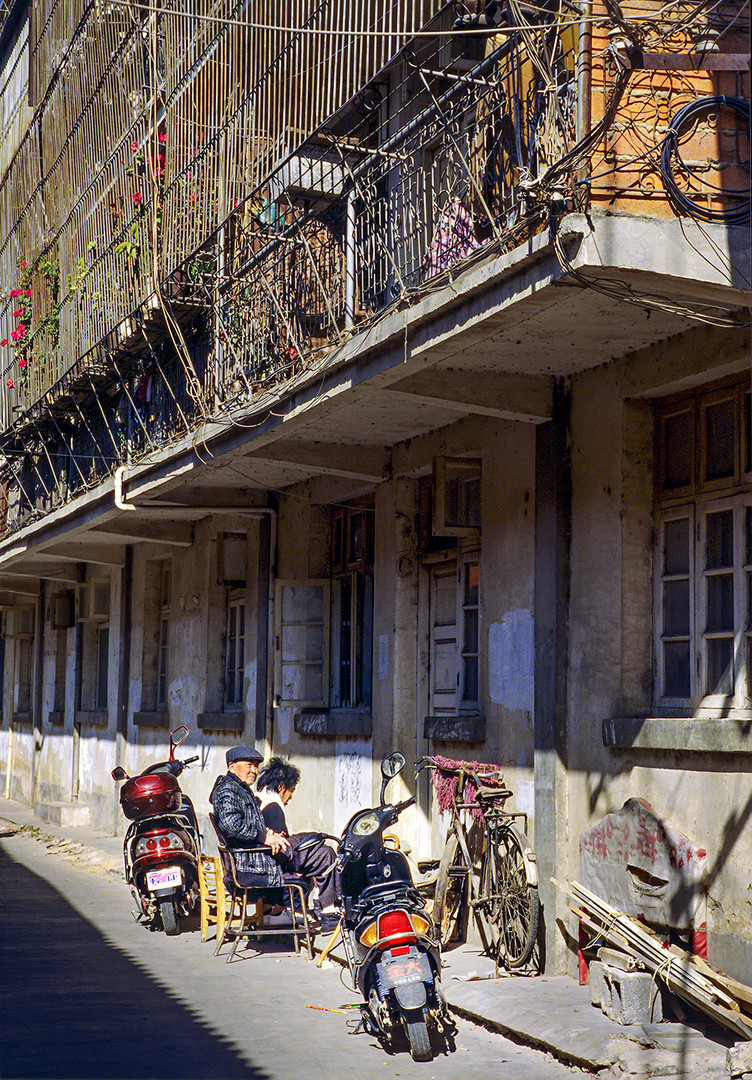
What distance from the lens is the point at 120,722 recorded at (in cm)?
1862

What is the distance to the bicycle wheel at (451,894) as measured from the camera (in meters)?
9.05

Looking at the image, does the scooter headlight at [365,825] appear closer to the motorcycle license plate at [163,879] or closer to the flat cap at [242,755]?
the flat cap at [242,755]

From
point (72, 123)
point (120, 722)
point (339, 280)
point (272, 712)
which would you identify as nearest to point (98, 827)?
point (120, 722)

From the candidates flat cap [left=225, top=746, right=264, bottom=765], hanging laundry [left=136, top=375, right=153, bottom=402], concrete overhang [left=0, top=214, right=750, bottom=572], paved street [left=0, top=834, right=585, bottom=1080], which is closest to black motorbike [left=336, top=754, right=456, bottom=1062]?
paved street [left=0, top=834, right=585, bottom=1080]

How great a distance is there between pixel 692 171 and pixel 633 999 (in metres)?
4.14

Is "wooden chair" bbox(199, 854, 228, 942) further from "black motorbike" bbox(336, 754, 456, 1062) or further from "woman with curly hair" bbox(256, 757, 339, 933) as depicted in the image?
"black motorbike" bbox(336, 754, 456, 1062)

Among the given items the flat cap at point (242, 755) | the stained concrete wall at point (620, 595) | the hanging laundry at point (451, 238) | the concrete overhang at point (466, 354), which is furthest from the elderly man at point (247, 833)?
the hanging laundry at point (451, 238)

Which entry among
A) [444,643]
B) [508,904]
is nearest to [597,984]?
→ [508,904]

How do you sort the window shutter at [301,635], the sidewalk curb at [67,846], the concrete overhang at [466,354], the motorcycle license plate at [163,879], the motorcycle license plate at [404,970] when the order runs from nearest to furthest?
the concrete overhang at [466,354] < the motorcycle license plate at [404,970] < the motorcycle license plate at [163,879] < the window shutter at [301,635] < the sidewalk curb at [67,846]

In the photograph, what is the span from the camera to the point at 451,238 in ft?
27.7

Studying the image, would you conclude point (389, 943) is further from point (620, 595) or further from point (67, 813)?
point (67, 813)

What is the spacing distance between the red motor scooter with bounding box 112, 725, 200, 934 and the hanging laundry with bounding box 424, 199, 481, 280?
5.03 metres

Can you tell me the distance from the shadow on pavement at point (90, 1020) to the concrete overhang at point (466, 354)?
3939 mm

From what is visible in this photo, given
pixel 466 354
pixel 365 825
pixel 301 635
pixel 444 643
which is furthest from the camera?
pixel 301 635
